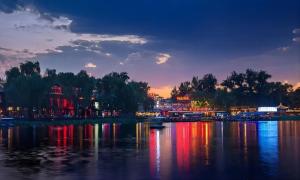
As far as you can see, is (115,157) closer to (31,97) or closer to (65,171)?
(65,171)

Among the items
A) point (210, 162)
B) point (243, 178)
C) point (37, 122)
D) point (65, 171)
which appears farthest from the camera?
point (37, 122)

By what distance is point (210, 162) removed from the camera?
164ft

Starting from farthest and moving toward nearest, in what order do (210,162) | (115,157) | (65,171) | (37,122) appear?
(37,122), (115,157), (210,162), (65,171)

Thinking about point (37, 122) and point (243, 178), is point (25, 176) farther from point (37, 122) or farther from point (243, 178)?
point (37, 122)

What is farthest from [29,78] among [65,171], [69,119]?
[65,171]

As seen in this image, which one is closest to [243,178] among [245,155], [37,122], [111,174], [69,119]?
[111,174]

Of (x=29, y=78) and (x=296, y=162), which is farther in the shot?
(x=29, y=78)

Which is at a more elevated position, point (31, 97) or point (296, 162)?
point (31, 97)

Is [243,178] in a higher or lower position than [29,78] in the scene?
lower

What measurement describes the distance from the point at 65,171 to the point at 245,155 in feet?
81.5

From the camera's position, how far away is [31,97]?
17700cm

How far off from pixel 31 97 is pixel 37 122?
31.5 feet

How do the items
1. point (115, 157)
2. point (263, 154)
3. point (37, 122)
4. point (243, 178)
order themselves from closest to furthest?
point (243, 178)
point (115, 157)
point (263, 154)
point (37, 122)

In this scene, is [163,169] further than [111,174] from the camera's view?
Yes
